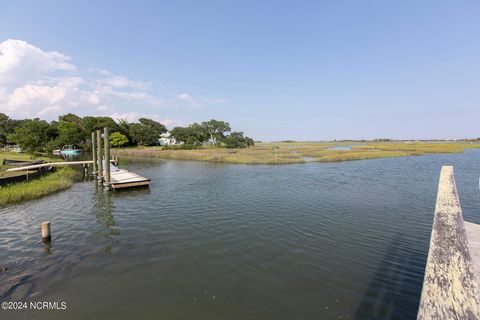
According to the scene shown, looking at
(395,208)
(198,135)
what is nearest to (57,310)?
(395,208)

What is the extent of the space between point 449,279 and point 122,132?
105006mm

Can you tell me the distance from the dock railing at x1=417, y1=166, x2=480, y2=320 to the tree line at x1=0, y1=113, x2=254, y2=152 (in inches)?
2892

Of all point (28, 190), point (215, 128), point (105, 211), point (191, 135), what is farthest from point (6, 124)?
point (105, 211)

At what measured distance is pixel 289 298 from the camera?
280 inches

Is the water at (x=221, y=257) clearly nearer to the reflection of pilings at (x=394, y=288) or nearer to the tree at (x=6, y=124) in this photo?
the reflection of pilings at (x=394, y=288)

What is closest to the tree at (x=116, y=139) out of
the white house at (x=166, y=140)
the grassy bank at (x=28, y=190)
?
the white house at (x=166, y=140)

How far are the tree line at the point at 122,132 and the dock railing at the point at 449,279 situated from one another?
73.5m

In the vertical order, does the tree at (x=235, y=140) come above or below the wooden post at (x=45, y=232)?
above

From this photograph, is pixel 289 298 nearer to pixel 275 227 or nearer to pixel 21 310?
pixel 275 227

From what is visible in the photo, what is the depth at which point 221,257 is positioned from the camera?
962 cm

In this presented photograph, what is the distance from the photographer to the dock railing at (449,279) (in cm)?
171

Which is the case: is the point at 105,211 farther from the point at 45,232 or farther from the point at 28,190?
the point at 28,190

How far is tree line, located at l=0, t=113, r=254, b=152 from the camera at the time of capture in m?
74.8

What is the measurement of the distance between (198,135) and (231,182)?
75.8 meters
